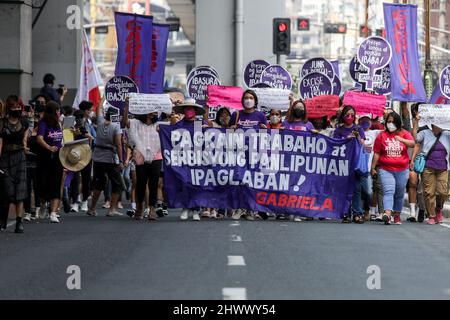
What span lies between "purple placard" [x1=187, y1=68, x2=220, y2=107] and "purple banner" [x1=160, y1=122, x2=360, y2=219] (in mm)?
7313

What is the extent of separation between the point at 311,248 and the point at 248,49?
2350cm

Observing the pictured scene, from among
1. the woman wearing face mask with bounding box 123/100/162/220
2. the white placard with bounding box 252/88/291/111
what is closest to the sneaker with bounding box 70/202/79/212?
the woman wearing face mask with bounding box 123/100/162/220

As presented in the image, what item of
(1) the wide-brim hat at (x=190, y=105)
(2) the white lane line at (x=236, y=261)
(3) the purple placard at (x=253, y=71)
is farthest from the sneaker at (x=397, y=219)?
(3) the purple placard at (x=253, y=71)

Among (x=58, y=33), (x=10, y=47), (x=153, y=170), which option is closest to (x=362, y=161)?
(x=153, y=170)

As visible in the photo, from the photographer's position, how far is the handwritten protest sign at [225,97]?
25.4m

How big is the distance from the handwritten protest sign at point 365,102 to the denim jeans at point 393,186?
2.27 meters

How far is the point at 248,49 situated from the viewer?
129 ft

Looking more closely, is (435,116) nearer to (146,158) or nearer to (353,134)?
(353,134)

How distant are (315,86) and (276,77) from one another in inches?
67.8

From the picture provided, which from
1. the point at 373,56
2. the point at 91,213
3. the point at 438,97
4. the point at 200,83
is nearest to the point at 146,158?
the point at 91,213

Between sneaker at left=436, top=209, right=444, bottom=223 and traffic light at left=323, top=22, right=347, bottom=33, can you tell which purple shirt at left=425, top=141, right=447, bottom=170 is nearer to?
sneaker at left=436, top=209, right=444, bottom=223

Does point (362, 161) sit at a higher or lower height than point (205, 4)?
lower

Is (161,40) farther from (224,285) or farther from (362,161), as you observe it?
(224,285)

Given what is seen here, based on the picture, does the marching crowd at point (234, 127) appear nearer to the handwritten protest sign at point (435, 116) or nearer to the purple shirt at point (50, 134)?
the purple shirt at point (50, 134)
